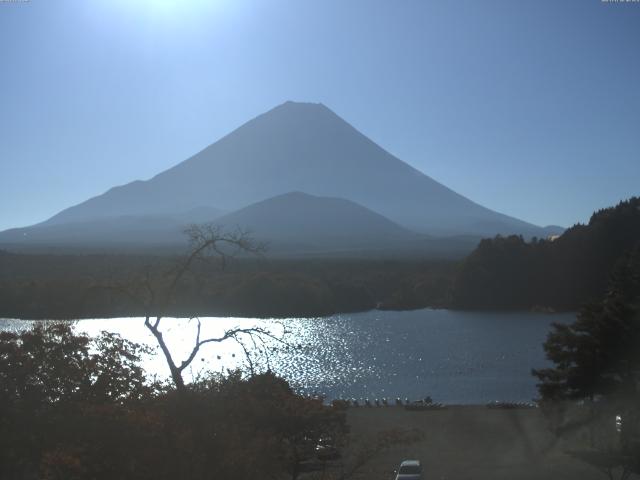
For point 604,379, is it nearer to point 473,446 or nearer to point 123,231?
point 473,446

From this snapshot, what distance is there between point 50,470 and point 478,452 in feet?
31.0

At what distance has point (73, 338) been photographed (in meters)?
8.02

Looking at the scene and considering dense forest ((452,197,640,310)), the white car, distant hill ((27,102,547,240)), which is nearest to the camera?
the white car

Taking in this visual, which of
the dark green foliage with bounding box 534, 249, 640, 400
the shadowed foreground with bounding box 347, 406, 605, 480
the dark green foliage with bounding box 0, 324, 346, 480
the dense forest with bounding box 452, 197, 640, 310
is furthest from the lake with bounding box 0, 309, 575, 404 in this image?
the dark green foliage with bounding box 534, 249, 640, 400

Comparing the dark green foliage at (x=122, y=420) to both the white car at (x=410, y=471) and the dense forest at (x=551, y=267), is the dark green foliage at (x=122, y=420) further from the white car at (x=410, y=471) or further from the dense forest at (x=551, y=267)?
the dense forest at (x=551, y=267)

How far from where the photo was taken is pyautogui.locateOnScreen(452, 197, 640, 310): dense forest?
147 feet

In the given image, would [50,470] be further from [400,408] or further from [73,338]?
[400,408]

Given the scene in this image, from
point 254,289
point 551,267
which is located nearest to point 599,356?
point 254,289

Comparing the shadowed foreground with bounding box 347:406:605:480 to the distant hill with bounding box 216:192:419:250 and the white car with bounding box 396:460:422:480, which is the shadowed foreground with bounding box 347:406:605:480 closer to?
the white car with bounding box 396:460:422:480

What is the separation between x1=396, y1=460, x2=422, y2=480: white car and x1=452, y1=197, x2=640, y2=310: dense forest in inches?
1389

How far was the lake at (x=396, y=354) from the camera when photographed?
68.8 ft

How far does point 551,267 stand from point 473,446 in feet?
116

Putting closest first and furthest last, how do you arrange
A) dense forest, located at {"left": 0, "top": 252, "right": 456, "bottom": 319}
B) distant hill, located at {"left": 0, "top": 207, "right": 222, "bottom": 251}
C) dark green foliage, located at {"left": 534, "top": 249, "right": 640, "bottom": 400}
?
1. dark green foliage, located at {"left": 534, "top": 249, "right": 640, "bottom": 400}
2. dense forest, located at {"left": 0, "top": 252, "right": 456, "bottom": 319}
3. distant hill, located at {"left": 0, "top": 207, "right": 222, "bottom": 251}

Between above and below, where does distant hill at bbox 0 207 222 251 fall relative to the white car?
above
